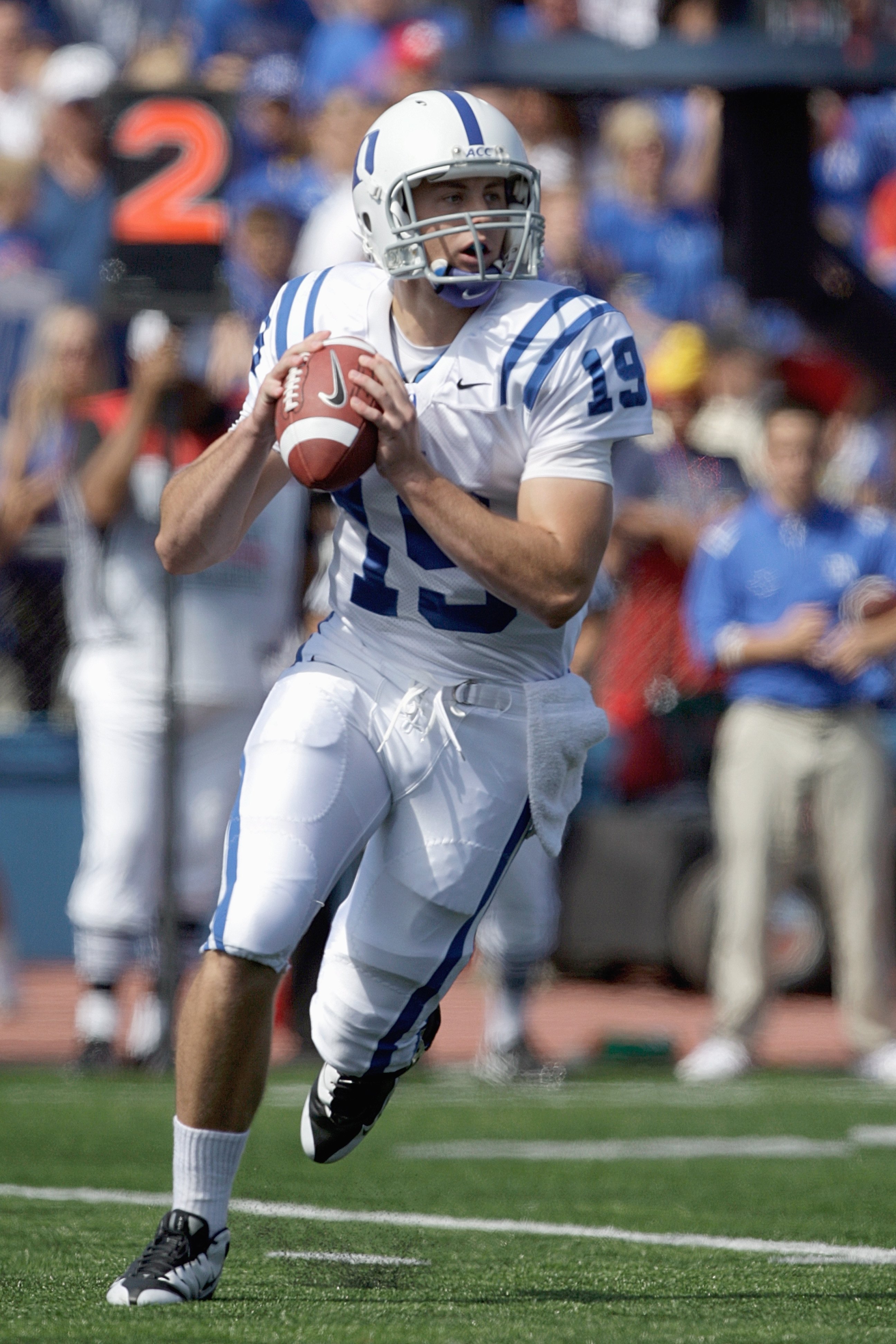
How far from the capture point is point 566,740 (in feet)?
11.6

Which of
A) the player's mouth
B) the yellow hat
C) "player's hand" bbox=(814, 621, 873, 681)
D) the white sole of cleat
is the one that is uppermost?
the player's mouth

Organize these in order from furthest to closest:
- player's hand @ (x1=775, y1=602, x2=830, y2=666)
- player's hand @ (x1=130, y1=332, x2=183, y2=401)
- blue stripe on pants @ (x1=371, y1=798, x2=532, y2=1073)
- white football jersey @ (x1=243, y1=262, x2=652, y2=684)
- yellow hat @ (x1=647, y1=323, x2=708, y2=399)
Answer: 1. yellow hat @ (x1=647, y1=323, x2=708, y2=399)
2. player's hand @ (x1=775, y1=602, x2=830, y2=666)
3. player's hand @ (x1=130, y1=332, x2=183, y2=401)
4. blue stripe on pants @ (x1=371, y1=798, x2=532, y2=1073)
5. white football jersey @ (x1=243, y1=262, x2=652, y2=684)

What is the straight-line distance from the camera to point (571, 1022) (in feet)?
27.7

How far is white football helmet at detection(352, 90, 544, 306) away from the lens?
3.50 metres

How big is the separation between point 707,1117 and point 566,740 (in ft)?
8.73

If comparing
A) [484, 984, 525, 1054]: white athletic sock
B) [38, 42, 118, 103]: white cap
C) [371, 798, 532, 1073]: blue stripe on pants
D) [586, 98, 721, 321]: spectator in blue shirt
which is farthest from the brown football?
[586, 98, 721, 321]: spectator in blue shirt

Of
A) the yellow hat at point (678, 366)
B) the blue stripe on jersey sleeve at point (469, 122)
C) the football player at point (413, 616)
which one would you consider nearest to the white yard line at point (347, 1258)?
the football player at point (413, 616)

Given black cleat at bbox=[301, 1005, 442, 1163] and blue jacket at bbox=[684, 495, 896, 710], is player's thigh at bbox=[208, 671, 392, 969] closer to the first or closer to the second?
black cleat at bbox=[301, 1005, 442, 1163]

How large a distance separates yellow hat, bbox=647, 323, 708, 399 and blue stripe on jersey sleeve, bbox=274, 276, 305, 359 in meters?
5.23

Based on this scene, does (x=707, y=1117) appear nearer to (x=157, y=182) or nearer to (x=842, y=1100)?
(x=842, y=1100)

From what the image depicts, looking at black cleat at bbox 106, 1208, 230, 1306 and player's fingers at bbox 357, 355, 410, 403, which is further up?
player's fingers at bbox 357, 355, 410, 403

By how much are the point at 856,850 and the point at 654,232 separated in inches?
A: 187

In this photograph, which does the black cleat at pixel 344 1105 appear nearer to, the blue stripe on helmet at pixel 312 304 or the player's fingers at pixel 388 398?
the player's fingers at pixel 388 398

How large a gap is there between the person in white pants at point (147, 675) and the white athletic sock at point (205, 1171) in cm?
341
